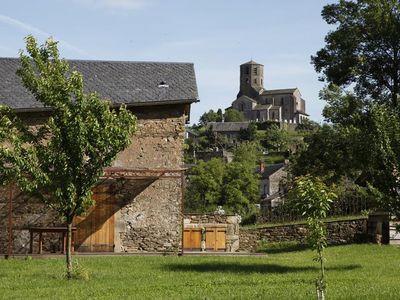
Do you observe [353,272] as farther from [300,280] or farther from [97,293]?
[97,293]

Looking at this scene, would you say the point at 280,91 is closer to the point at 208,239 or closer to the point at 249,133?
the point at 249,133

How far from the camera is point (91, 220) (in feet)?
72.9

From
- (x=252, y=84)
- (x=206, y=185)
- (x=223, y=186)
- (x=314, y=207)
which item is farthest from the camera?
(x=252, y=84)

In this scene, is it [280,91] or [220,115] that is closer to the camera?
[220,115]

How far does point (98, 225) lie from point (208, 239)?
428 centimetres

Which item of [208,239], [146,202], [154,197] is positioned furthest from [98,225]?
[208,239]

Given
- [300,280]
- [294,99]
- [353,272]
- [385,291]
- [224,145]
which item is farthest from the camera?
[294,99]

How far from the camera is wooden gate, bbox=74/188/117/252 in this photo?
22203 mm

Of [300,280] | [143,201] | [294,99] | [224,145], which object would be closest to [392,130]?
[300,280]

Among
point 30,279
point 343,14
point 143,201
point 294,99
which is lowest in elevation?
point 30,279

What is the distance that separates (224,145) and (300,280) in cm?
10789

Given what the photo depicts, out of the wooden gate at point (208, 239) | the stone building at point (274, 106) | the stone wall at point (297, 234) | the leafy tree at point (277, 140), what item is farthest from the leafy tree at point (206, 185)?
the stone building at point (274, 106)

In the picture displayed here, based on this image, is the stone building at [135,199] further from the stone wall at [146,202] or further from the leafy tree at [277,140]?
the leafy tree at [277,140]

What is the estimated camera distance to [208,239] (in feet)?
79.5
